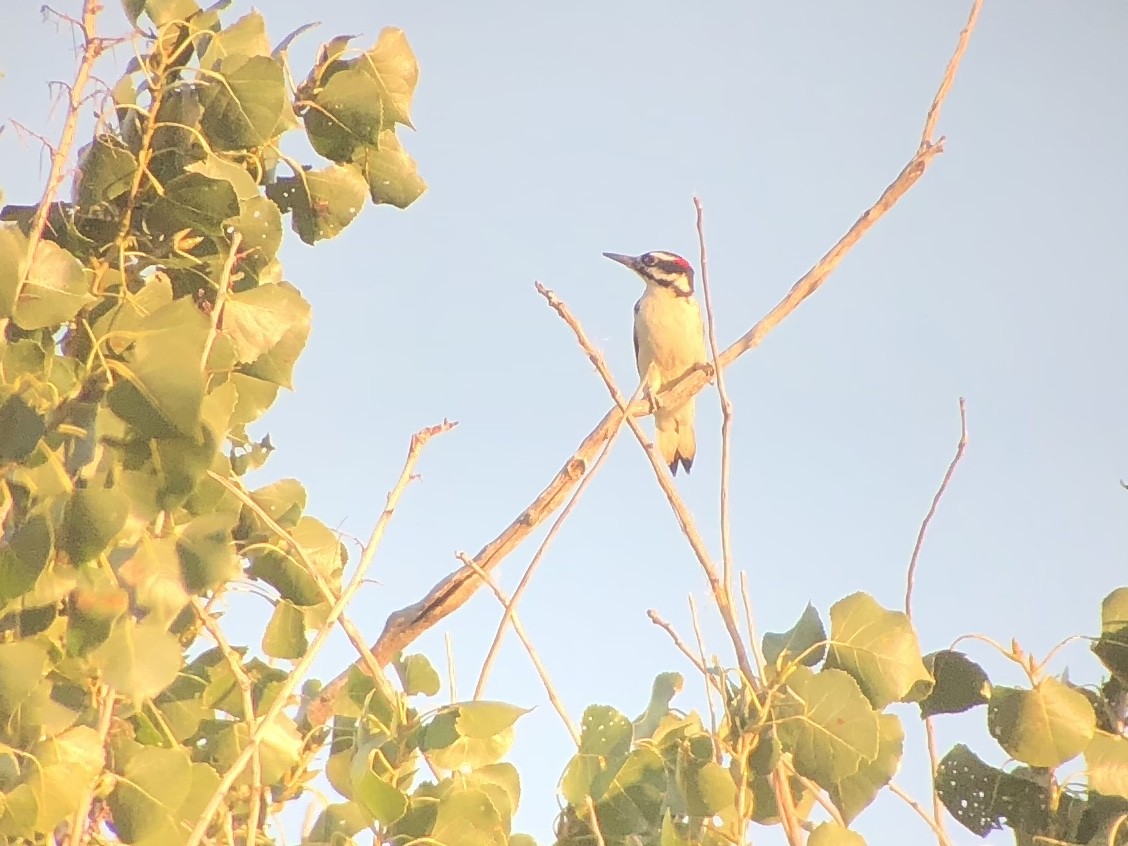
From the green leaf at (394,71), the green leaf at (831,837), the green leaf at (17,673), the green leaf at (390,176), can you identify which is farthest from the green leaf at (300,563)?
the green leaf at (831,837)

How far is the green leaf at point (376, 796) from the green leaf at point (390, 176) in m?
0.86

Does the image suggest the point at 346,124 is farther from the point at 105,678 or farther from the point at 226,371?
the point at 105,678

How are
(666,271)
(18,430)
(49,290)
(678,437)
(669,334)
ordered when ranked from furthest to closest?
(678,437), (666,271), (669,334), (49,290), (18,430)

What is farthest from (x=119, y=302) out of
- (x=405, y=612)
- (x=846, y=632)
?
(x=846, y=632)

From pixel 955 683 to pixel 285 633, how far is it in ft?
3.06

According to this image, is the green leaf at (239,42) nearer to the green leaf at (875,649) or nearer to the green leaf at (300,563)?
the green leaf at (300,563)

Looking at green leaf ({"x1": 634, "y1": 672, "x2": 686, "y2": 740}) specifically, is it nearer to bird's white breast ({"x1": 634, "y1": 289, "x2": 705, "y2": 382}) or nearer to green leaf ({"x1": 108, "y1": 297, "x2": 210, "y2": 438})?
green leaf ({"x1": 108, "y1": 297, "x2": 210, "y2": 438})

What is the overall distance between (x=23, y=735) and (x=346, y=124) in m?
0.88

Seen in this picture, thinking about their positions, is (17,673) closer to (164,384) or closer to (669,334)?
(164,384)

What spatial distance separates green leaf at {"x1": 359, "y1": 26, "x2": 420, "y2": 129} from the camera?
1.64 metres

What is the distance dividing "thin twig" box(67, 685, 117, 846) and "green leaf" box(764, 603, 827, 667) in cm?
80

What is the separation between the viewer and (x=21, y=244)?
1.28m

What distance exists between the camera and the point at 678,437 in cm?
846

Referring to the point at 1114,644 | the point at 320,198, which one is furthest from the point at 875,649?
the point at 320,198
